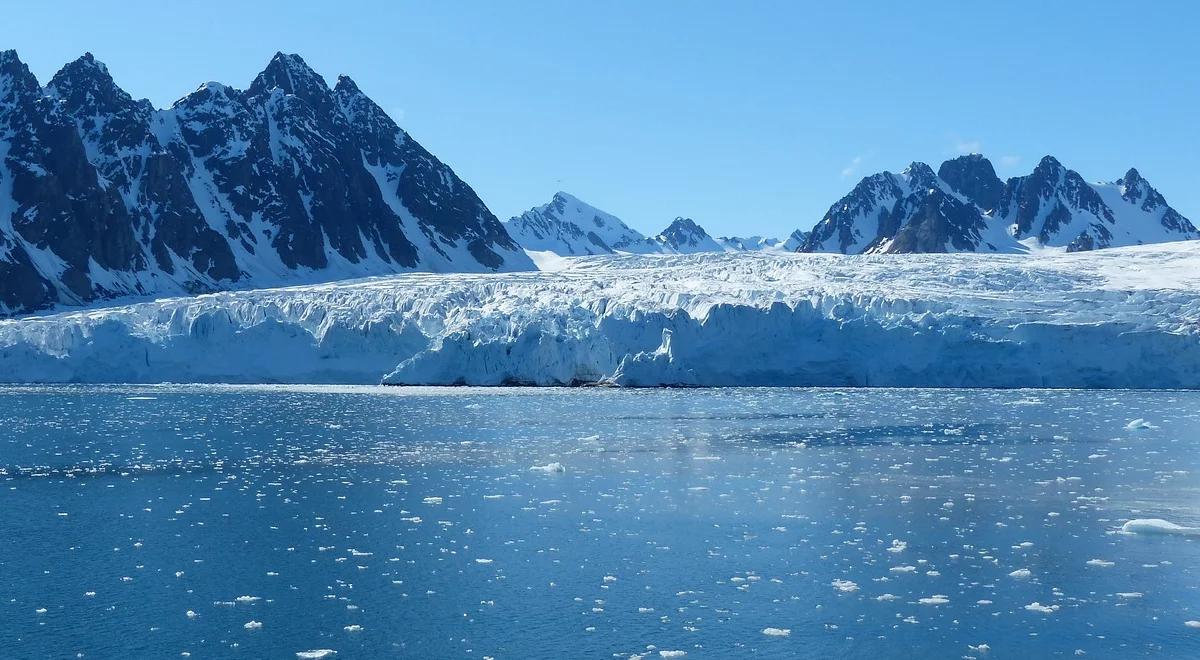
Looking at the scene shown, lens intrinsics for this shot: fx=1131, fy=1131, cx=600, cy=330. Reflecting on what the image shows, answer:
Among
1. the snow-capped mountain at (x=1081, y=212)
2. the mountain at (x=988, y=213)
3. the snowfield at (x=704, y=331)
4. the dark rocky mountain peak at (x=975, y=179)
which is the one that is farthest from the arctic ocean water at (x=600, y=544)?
the dark rocky mountain peak at (x=975, y=179)

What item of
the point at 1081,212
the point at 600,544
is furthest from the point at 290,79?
the point at 600,544

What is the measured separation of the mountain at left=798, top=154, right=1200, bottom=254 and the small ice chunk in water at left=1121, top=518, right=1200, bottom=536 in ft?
439

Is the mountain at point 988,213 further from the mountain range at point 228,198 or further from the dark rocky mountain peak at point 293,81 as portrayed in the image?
the dark rocky mountain peak at point 293,81

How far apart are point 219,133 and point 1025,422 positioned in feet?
324

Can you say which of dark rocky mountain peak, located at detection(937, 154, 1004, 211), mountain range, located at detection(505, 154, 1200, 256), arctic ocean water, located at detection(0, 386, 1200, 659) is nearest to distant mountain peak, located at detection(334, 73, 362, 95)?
mountain range, located at detection(505, 154, 1200, 256)

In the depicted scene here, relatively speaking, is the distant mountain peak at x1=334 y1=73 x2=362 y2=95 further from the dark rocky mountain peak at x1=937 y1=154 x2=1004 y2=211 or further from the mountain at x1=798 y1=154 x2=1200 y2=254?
the dark rocky mountain peak at x1=937 y1=154 x2=1004 y2=211

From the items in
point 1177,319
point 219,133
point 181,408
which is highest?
point 219,133

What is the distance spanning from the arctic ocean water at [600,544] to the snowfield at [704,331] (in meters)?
19.7

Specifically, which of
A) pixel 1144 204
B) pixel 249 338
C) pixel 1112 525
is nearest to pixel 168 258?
pixel 249 338

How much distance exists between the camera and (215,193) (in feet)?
368

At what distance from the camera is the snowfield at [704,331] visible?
52562mm

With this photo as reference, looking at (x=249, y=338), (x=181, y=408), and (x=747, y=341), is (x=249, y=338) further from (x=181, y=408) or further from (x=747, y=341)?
(x=747, y=341)

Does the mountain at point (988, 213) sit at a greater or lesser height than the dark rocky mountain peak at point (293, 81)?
lesser

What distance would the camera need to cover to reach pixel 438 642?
11.7 meters
